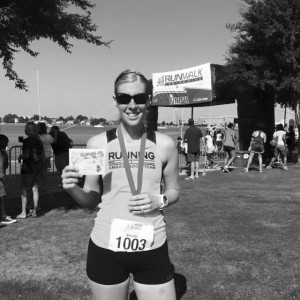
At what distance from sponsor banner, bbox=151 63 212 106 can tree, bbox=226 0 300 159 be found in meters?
0.97

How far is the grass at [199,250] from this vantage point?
12.8 ft

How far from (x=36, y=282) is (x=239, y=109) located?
1262 cm

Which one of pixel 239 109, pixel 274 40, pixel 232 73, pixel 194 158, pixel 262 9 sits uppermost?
pixel 262 9

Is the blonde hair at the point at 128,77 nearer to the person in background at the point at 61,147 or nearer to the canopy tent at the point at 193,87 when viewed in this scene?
the person in background at the point at 61,147

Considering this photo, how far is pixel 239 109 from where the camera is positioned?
50.0 feet

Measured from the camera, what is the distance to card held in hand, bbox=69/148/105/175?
1.96 meters

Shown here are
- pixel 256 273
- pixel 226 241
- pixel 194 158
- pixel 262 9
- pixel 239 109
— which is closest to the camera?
pixel 256 273

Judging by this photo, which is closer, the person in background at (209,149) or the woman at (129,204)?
the woman at (129,204)

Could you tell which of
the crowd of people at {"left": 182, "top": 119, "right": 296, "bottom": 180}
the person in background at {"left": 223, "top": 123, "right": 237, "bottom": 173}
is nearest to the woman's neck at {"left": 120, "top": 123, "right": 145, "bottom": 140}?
the crowd of people at {"left": 182, "top": 119, "right": 296, "bottom": 180}

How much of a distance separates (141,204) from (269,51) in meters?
13.2

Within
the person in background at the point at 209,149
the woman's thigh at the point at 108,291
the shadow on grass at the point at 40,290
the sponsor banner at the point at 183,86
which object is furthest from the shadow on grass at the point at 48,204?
the sponsor banner at the point at 183,86

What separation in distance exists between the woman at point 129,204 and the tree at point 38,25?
4.63 meters

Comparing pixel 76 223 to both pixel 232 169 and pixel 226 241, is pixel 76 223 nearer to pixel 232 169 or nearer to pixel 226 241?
pixel 226 241

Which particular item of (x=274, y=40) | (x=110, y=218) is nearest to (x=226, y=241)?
(x=110, y=218)
